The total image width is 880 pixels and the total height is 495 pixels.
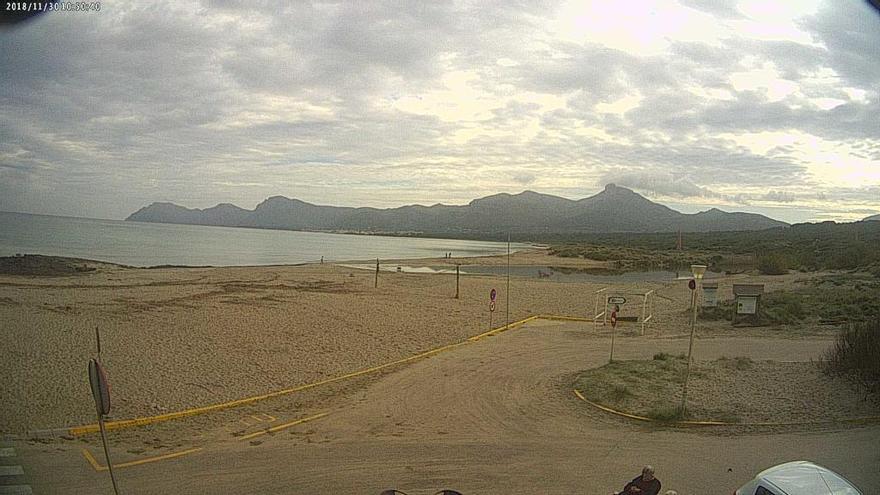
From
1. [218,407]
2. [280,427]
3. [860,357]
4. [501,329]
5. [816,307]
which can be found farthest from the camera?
[816,307]

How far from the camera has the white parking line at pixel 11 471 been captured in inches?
237

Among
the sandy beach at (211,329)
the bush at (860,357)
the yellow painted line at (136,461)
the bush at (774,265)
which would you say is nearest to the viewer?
the yellow painted line at (136,461)

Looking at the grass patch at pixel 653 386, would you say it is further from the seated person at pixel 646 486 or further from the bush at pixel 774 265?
Result: the bush at pixel 774 265

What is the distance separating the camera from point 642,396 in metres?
10.3

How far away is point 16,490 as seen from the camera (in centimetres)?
553

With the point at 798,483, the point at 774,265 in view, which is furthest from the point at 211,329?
the point at 774,265

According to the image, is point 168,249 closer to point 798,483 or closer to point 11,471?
point 11,471

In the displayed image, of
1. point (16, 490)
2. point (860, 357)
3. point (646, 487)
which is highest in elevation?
point (860, 357)

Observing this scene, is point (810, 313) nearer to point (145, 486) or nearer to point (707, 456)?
point (707, 456)

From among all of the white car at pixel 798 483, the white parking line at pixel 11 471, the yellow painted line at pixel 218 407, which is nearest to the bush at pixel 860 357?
the white car at pixel 798 483

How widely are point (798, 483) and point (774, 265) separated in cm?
3760

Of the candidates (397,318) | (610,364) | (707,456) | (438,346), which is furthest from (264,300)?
(707,456)

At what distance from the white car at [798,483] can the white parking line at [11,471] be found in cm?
702

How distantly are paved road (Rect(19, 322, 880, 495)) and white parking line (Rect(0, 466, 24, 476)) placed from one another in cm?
22
